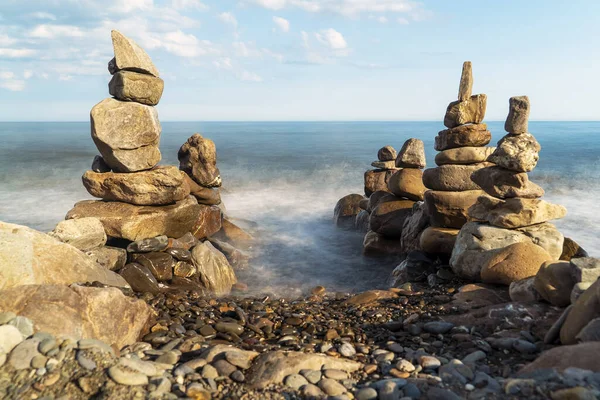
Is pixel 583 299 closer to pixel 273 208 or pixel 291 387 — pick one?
pixel 291 387

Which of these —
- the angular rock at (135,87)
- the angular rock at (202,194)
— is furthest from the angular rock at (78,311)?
the angular rock at (202,194)

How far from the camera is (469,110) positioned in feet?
39.4

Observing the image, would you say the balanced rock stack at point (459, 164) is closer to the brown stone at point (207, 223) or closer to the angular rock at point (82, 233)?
the brown stone at point (207, 223)

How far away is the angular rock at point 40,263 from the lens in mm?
6918

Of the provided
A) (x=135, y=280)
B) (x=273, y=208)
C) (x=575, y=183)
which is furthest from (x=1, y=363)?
(x=575, y=183)

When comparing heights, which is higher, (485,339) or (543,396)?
(543,396)

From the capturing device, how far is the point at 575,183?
36.7m

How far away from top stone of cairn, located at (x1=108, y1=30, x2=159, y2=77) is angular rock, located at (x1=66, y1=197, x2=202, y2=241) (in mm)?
3518

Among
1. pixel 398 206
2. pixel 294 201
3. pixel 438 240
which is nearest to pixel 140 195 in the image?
pixel 438 240

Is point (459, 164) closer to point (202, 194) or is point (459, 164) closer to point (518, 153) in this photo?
point (518, 153)

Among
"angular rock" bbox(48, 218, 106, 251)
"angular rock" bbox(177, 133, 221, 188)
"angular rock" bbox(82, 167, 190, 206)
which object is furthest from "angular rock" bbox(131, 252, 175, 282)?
"angular rock" bbox(177, 133, 221, 188)

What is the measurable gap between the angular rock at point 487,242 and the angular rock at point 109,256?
7668 millimetres

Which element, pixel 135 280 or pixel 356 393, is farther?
pixel 135 280

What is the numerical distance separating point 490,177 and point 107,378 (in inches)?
349
